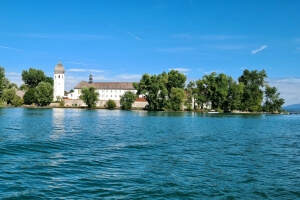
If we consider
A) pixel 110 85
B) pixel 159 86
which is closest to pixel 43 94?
pixel 159 86

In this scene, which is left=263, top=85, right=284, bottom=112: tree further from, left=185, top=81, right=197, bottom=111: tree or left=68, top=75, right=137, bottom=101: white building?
left=68, top=75, right=137, bottom=101: white building

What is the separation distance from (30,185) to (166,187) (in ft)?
19.0

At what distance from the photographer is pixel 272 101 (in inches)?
5541

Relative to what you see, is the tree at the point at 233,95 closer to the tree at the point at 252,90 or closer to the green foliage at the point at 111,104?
the tree at the point at 252,90

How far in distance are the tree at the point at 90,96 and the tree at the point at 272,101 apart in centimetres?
7370

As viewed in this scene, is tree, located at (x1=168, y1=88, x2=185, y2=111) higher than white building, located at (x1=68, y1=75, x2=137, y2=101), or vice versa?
white building, located at (x1=68, y1=75, x2=137, y2=101)

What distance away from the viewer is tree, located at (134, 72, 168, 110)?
120m

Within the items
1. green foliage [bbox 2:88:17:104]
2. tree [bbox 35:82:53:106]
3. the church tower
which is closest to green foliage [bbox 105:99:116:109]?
tree [bbox 35:82:53:106]

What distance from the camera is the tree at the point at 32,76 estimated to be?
166500 mm

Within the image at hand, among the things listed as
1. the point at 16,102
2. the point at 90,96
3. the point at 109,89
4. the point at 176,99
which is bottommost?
the point at 16,102

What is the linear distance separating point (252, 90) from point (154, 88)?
4372cm

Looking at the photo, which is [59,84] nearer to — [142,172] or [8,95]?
[8,95]

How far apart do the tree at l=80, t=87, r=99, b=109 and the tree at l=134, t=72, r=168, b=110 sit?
2098 centimetres

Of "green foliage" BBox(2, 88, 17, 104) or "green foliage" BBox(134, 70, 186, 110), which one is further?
"green foliage" BBox(2, 88, 17, 104)
